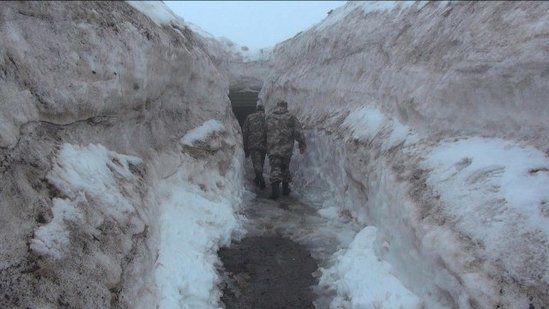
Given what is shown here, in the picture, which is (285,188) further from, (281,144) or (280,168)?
(281,144)

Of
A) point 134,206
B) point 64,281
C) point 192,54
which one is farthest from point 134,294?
point 192,54

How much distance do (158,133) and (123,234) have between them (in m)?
2.85

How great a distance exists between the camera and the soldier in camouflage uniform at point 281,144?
9.66m

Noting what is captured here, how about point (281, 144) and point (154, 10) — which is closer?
point (154, 10)

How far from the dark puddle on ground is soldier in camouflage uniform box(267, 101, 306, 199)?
2.61 metres

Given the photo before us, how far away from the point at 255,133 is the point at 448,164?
19.2 feet

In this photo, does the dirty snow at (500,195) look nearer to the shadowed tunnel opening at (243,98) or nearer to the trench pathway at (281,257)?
the trench pathway at (281,257)

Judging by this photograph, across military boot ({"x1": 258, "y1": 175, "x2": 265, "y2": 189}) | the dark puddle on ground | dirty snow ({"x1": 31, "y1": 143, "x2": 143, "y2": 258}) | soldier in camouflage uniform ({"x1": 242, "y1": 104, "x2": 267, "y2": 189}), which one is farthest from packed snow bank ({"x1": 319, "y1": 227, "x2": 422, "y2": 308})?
soldier in camouflage uniform ({"x1": 242, "y1": 104, "x2": 267, "y2": 189})

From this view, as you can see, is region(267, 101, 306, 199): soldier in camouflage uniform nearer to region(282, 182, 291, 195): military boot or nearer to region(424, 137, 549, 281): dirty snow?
region(282, 182, 291, 195): military boot

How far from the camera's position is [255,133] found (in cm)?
1062

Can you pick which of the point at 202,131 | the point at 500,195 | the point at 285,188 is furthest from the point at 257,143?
the point at 500,195

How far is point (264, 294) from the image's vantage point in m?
5.40

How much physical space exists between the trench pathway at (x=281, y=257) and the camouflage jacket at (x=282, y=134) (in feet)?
4.66

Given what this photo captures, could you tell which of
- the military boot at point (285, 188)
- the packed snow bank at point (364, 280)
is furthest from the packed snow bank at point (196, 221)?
the packed snow bank at point (364, 280)
